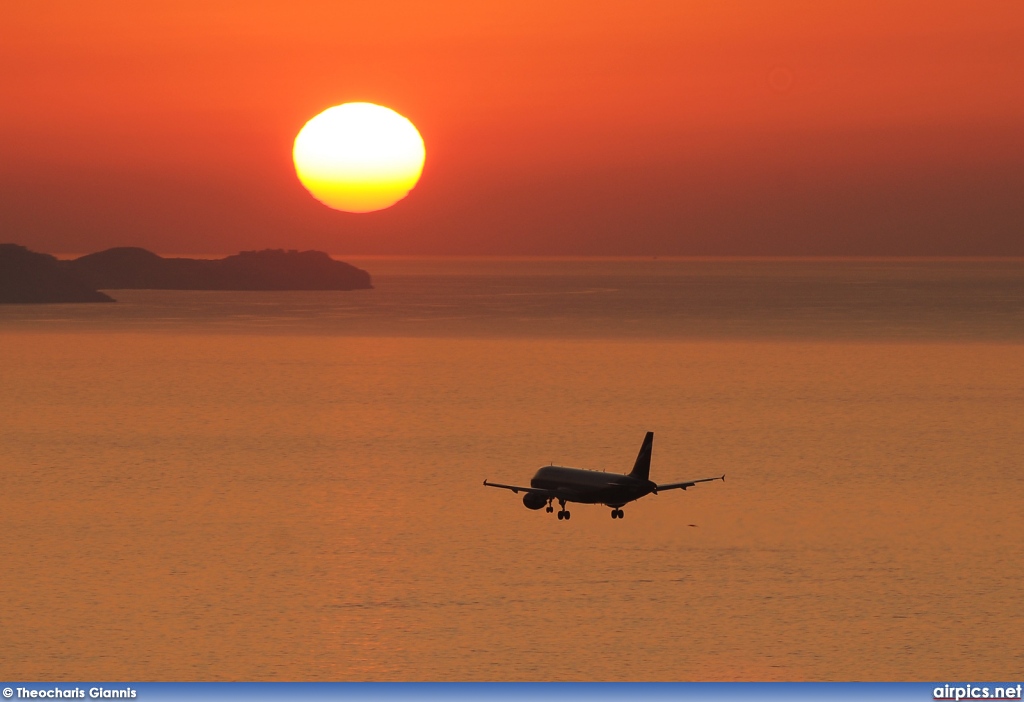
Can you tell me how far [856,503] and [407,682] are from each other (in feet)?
142

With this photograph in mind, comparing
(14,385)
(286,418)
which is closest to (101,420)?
(286,418)

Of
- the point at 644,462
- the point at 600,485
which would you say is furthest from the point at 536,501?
the point at 644,462

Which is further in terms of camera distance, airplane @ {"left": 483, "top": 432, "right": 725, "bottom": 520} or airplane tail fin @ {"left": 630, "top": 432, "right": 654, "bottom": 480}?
airplane @ {"left": 483, "top": 432, "right": 725, "bottom": 520}

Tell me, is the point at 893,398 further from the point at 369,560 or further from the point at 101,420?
the point at 369,560

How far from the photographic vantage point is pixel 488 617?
2351 inches

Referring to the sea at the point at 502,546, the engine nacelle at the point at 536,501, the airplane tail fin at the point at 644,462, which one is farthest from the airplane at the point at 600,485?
the sea at the point at 502,546

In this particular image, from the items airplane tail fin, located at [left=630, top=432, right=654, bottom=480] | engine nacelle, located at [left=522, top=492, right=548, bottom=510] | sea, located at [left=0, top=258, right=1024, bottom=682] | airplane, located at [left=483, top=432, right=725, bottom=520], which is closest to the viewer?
sea, located at [left=0, top=258, right=1024, bottom=682]

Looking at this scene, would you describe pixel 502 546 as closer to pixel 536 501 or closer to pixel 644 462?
pixel 536 501

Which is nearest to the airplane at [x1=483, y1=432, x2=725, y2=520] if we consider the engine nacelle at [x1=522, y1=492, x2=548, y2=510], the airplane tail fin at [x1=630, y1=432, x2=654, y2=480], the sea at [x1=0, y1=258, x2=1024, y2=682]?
the airplane tail fin at [x1=630, y1=432, x2=654, y2=480]

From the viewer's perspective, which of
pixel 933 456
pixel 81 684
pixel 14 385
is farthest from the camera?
pixel 14 385

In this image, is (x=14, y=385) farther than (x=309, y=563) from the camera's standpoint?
Yes

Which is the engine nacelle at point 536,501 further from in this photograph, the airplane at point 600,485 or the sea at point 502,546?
the sea at point 502,546

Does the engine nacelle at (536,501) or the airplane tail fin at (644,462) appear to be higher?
the airplane tail fin at (644,462)

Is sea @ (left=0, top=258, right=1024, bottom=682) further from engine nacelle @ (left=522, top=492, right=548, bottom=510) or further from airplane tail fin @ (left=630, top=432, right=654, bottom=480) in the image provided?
airplane tail fin @ (left=630, top=432, right=654, bottom=480)
